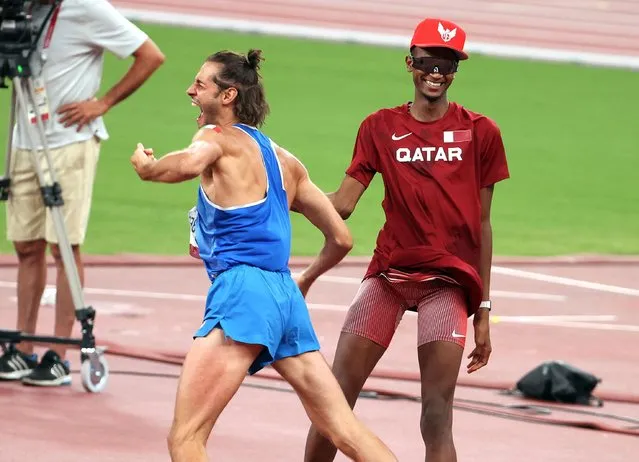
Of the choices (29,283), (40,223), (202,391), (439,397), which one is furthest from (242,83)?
(29,283)

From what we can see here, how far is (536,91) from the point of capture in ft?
91.7

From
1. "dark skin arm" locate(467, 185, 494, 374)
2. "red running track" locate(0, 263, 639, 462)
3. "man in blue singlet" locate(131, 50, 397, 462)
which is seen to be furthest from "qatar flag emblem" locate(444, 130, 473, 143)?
"red running track" locate(0, 263, 639, 462)

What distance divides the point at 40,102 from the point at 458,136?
3.61m

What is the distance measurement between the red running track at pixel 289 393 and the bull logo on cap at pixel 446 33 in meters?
2.53

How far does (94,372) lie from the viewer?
9805 mm

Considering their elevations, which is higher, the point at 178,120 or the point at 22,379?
the point at 178,120

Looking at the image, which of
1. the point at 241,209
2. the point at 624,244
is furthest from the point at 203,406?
the point at 624,244

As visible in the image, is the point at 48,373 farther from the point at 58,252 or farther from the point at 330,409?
the point at 330,409

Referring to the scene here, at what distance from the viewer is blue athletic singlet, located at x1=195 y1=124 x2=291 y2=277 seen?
6680 mm

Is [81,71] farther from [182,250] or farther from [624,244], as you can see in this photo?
[624,244]

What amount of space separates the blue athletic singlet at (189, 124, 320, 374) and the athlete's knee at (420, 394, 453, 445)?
0.61 meters

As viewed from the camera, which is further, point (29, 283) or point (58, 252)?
point (29, 283)

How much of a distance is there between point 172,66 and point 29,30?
58.5ft

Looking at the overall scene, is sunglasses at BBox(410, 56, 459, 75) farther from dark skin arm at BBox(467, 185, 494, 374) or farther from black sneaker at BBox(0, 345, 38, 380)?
black sneaker at BBox(0, 345, 38, 380)
